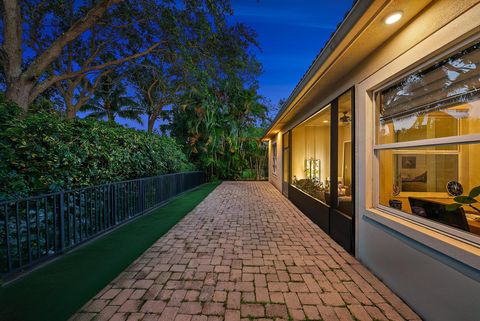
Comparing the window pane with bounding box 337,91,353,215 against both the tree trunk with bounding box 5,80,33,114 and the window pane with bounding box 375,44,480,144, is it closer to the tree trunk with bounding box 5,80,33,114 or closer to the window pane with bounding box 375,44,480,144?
the window pane with bounding box 375,44,480,144

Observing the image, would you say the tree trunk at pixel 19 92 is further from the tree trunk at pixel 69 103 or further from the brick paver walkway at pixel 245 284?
the tree trunk at pixel 69 103

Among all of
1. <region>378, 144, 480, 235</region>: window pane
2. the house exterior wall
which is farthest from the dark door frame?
<region>378, 144, 480, 235</region>: window pane

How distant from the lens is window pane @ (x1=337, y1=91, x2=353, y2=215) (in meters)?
3.52

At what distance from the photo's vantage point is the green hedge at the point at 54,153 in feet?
8.21

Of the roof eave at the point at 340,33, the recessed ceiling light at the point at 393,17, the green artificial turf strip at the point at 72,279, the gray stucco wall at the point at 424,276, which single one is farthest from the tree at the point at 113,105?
the gray stucco wall at the point at 424,276

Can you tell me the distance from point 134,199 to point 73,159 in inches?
77.9

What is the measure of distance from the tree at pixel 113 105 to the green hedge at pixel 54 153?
1219cm

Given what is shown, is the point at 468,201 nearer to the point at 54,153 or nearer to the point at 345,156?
the point at 345,156

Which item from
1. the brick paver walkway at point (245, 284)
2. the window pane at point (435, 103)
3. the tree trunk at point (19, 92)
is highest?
the tree trunk at point (19, 92)

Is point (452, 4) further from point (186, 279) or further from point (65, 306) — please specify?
point (65, 306)

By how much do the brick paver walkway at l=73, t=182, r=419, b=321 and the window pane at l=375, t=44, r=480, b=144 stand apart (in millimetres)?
1740

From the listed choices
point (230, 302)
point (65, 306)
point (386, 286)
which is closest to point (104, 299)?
point (65, 306)

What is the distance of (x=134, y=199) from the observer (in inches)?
192

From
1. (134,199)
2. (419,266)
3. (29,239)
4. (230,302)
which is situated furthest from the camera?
(134,199)
